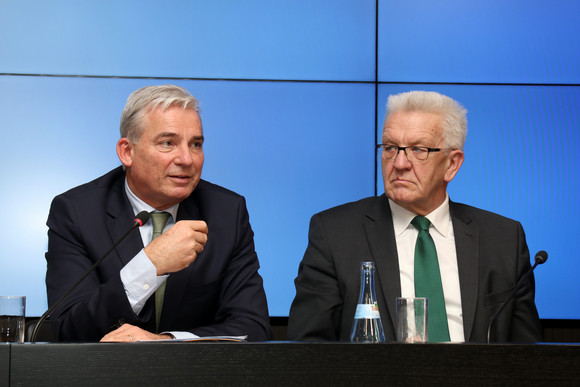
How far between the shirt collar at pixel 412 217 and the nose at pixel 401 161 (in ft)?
0.50

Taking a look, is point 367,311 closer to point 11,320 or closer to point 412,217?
point 412,217

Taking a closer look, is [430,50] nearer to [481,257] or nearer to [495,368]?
[481,257]

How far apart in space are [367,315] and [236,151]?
5.63ft

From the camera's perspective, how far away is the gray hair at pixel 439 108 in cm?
253

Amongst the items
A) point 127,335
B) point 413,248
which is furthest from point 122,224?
point 413,248

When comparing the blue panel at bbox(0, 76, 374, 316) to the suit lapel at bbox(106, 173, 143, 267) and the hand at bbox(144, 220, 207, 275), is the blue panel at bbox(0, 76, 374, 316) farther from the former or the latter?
the hand at bbox(144, 220, 207, 275)

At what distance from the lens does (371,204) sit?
2.56m

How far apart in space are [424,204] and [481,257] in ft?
0.84

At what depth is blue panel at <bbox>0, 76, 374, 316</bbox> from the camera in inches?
133

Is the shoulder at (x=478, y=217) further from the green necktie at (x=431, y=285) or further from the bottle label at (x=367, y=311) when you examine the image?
the bottle label at (x=367, y=311)

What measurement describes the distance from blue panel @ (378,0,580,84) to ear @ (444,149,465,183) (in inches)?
39.8

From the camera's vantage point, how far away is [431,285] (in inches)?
92.7

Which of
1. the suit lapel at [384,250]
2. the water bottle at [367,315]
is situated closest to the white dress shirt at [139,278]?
the water bottle at [367,315]

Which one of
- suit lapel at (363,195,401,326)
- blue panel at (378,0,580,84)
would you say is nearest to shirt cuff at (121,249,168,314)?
suit lapel at (363,195,401,326)
